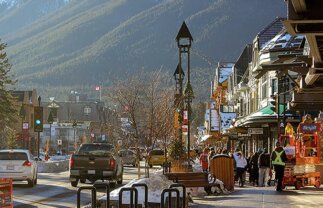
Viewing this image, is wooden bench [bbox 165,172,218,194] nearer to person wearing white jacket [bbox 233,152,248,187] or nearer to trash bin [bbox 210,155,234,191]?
trash bin [bbox 210,155,234,191]

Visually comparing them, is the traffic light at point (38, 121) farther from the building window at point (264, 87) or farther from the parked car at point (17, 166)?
the parked car at point (17, 166)

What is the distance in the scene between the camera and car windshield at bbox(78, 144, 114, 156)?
32375mm

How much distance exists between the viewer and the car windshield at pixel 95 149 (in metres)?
32.4

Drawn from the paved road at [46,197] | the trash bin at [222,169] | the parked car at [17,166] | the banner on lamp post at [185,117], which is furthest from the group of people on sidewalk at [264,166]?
the parked car at [17,166]

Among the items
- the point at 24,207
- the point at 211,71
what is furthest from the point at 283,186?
the point at 211,71

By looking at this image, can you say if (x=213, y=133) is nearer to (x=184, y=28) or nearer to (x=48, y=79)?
(x=184, y=28)

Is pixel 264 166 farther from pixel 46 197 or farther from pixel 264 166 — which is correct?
pixel 46 197

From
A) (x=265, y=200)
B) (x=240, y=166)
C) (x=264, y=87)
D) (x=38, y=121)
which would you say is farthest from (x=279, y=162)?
(x=264, y=87)

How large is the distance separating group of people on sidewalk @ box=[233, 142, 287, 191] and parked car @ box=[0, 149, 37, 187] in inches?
365

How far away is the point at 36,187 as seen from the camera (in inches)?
1252

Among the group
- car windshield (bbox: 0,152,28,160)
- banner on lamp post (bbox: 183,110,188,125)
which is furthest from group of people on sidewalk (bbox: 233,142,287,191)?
car windshield (bbox: 0,152,28,160)

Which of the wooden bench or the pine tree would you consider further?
the pine tree

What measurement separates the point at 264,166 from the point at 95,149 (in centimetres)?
765

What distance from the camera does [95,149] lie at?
108 feet
